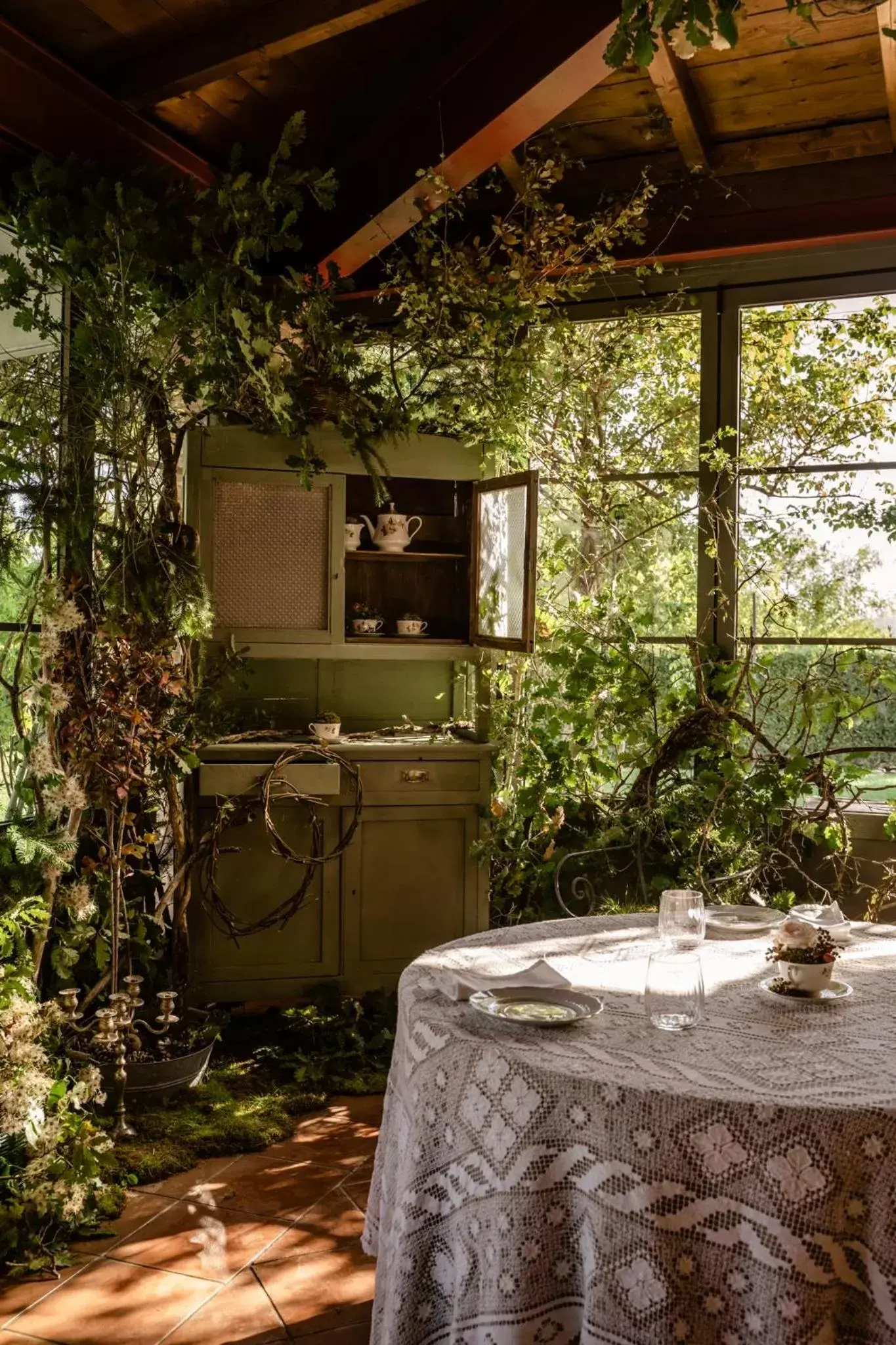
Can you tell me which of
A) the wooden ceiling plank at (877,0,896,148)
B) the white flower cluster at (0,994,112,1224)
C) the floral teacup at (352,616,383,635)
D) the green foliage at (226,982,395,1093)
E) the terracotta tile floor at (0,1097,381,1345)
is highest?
the wooden ceiling plank at (877,0,896,148)

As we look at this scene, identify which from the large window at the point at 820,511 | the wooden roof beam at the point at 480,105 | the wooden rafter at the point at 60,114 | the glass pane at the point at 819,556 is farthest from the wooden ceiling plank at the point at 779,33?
the wooden rafter at the point at 60,114

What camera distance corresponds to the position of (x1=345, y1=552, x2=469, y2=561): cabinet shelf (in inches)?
173

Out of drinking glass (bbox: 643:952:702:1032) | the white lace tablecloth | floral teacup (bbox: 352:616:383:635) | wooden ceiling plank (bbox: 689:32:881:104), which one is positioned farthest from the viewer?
floral teacup (bbox: 352:616:383:635)

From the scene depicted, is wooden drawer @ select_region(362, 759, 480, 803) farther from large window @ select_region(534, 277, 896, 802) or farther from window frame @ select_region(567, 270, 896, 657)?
window frame @ select_region(567, 270, 896, 657)

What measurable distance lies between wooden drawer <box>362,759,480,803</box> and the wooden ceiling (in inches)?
73.8

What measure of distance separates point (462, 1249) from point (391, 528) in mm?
3151

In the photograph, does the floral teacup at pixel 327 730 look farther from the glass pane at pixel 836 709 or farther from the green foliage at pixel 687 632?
the glass pane at pixel 836 709

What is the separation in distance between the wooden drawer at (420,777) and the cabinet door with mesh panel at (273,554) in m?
0.52

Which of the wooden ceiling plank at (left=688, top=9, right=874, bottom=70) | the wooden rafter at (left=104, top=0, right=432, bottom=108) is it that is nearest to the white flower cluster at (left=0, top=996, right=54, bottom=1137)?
the wooden rafter at (left=104, top=0, right=432, bottom=108)

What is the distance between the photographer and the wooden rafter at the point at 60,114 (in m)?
3.10

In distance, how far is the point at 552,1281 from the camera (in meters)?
1.52

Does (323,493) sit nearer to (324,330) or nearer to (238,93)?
(324,330)

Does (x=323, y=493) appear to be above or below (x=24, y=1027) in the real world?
above

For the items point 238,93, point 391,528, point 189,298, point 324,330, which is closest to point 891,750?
point 391,528
